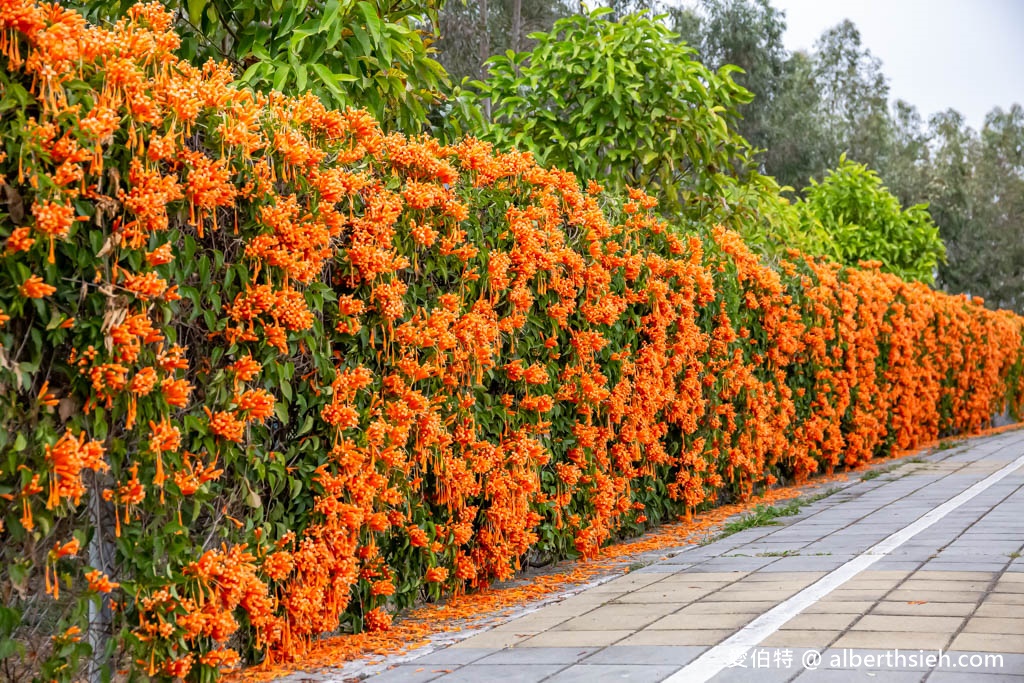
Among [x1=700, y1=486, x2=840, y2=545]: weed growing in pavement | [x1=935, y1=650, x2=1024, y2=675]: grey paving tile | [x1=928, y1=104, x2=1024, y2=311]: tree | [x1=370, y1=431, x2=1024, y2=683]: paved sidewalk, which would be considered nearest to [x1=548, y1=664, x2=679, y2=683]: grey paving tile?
[x1=370, y1=431, x2=1024, y2=683]: paved sidewalk

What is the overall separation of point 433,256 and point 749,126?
31377 millimetres

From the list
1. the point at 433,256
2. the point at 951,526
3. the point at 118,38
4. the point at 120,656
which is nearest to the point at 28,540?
the point at 120,656

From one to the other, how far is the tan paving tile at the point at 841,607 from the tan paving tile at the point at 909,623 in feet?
0.44

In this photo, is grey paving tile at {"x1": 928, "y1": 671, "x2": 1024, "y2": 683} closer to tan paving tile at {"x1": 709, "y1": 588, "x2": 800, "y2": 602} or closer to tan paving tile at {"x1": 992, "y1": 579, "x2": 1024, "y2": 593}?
tan paving tile at {"x1": 709, "y1": 588, "x2": 800, "y2": 602}

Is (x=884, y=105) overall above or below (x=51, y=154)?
above

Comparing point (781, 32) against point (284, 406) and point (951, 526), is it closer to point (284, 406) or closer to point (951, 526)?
point (951, 526)

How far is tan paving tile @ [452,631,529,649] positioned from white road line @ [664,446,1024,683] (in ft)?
3.04

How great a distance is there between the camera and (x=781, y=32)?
35.2 m

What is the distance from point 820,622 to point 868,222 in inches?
712

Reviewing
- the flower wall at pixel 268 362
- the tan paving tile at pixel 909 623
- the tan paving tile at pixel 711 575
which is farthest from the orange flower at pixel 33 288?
the tan paving tile at pixel 711 575

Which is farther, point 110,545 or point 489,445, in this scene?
point 489,445

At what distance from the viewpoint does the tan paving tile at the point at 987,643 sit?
4.29 metres

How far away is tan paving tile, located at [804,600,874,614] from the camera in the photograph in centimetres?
512

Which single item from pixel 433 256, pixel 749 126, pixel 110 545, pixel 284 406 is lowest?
pixel 110 545
